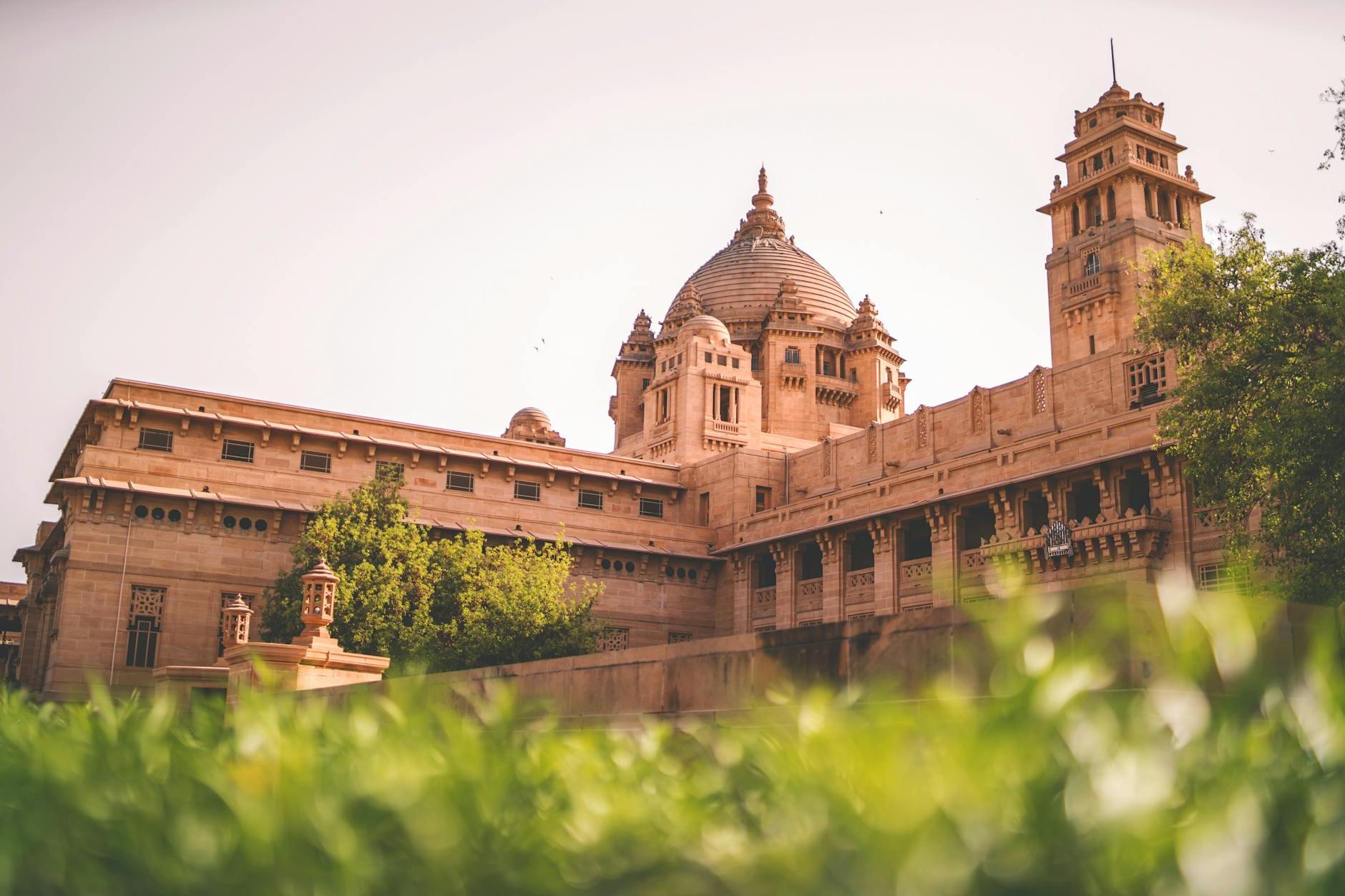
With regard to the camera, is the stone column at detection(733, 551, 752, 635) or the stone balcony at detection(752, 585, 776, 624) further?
the stone column at detection(733, 551, 752, 635)

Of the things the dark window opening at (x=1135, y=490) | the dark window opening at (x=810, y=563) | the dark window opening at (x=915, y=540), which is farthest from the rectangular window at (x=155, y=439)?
the dark window opening at (x=1135, y=490)

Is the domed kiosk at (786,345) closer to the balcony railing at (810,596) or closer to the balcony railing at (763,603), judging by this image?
the balcony railing at (763,603)

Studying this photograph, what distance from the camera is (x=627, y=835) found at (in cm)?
365

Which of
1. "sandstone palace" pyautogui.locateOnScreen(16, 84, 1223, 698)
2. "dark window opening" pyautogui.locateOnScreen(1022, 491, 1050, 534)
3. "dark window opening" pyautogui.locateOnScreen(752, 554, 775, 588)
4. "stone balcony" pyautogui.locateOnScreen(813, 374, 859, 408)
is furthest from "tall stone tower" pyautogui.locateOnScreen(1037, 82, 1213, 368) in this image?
"stone balcony" pyautogui.locateOnScreen(813, 374, 859, 408)

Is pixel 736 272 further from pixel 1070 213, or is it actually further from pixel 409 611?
pixel 409 611

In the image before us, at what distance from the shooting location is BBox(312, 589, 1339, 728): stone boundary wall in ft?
23.8

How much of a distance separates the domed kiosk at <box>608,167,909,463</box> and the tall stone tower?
16491 millimetres

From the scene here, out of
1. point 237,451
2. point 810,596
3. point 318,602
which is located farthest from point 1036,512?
point 237,451

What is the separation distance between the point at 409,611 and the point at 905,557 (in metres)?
15.1

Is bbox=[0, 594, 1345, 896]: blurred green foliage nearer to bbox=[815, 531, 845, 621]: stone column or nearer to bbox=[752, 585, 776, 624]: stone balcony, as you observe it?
bbox=[815, 531, 845, 621]: stone column

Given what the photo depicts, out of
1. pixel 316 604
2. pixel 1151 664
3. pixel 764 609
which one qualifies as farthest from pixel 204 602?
pixel 1151 664

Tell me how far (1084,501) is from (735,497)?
1483 centimetres

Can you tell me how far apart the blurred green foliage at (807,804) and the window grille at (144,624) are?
34.9m

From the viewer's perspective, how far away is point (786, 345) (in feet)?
247
